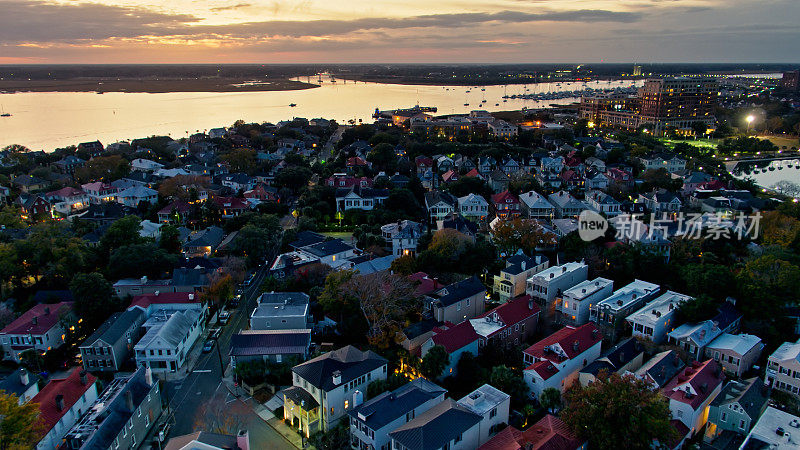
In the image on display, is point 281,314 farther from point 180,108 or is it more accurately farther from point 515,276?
point 180,108

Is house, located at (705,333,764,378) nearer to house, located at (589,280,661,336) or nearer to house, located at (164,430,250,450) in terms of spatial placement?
house, located at (589,280,661,336)

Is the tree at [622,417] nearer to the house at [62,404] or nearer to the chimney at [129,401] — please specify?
the chimney at [129,401]

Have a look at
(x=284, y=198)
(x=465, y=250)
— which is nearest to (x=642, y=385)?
(x=465, y=250)

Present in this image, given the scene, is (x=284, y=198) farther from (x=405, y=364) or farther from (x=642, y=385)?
(x=642, y=385)

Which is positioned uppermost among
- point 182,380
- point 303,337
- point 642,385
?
point 642,385

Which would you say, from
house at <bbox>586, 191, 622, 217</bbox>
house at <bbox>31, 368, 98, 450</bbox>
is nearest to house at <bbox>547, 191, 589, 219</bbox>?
house at <bbox>586, 191, 622, 217</bbox>

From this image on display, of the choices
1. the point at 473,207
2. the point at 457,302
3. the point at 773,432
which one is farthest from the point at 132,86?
the point at 773,432
